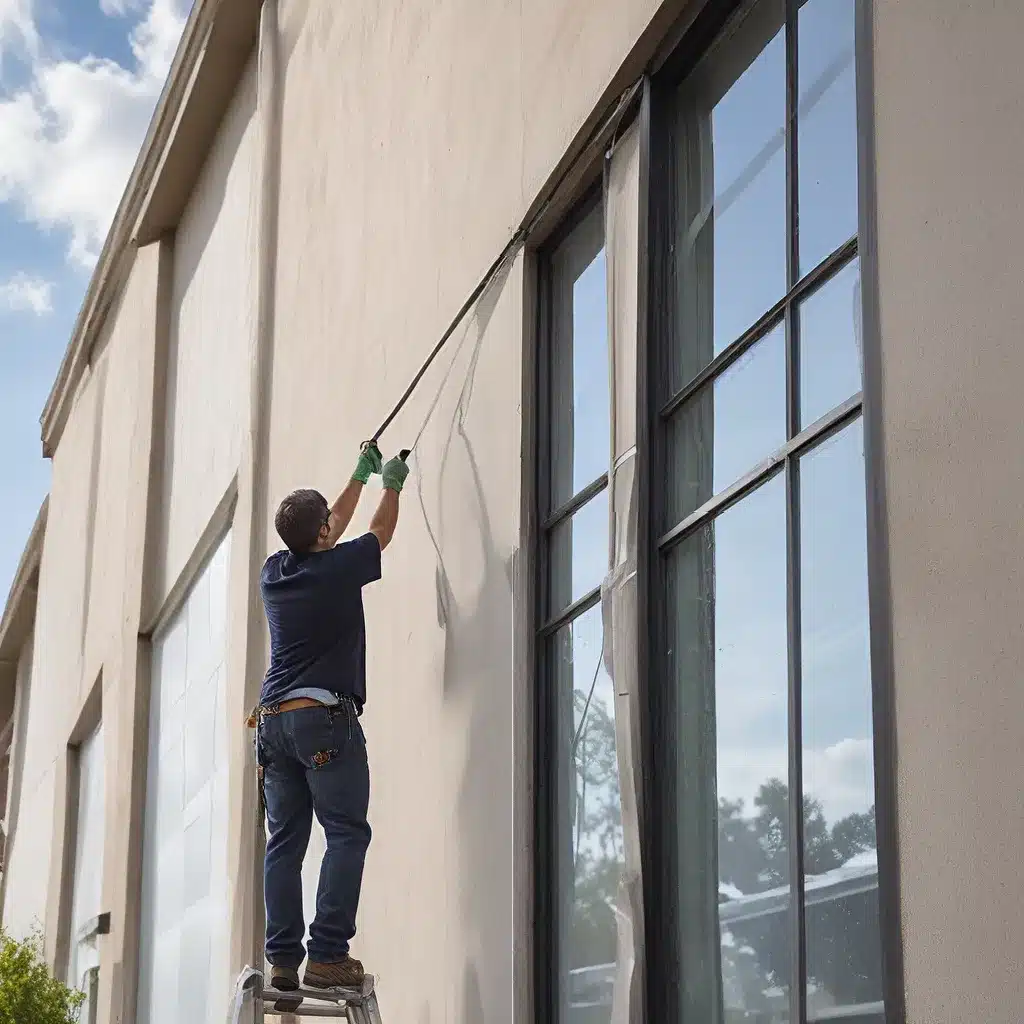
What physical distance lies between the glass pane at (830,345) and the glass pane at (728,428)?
0.16 metres

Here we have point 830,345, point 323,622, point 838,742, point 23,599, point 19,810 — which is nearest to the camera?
point 838,742

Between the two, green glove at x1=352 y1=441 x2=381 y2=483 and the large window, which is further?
the large window

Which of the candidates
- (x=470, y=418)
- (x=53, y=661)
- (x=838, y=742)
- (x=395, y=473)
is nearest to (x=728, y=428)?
(x=838, y=742)

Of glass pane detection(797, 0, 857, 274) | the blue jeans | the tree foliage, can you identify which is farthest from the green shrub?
glass pane detection(797, 0, 857, 274)

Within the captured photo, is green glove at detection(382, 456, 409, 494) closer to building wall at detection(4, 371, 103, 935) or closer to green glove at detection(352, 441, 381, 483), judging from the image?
green glove at detection(352, 441, 381, 483)

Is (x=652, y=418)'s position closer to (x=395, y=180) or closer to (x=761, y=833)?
(x=761, y=833)

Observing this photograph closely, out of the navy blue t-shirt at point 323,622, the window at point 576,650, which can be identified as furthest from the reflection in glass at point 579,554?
the navy blue t-shirt at point 323,622

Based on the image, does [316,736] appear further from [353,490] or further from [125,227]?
[125,227]

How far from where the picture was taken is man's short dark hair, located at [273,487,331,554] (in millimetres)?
7055

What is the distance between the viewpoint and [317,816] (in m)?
6.78

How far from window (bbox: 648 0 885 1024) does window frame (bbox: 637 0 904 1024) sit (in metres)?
0.01

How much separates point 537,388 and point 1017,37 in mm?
3305

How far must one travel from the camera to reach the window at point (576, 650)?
5703 mm

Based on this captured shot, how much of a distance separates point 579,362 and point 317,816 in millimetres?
2165
